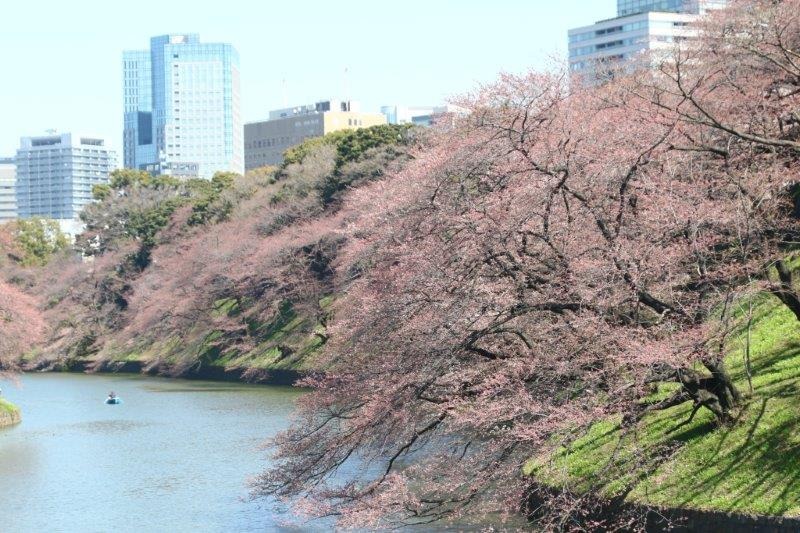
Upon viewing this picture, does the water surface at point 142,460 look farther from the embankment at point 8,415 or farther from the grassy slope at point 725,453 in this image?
the grassy slope at point 725,453

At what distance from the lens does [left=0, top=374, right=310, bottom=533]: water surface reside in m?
21.8

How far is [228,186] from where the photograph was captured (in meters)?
72.9

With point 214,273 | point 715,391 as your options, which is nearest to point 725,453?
point 715,391

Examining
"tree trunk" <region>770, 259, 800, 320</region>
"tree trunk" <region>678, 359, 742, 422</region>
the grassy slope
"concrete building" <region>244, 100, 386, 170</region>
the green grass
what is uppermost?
"concrete building" <region>244, 100, 386, 170</region>

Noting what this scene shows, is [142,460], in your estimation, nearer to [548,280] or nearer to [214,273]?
[548,280]

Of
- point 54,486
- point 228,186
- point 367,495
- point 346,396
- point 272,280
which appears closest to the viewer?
point 367,495

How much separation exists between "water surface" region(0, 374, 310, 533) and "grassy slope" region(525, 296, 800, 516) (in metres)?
5.57

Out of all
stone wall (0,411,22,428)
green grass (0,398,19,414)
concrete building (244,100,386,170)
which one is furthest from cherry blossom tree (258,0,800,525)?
concrete building (244,100,386,170)

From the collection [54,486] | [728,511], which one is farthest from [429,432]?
[54,486]

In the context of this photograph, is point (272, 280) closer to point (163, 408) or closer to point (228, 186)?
point (163, 408)

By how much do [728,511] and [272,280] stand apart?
39.2 meters

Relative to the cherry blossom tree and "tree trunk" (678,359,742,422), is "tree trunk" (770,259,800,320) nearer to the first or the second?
the cherry blossom tree

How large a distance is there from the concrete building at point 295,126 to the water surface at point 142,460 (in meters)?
95.8

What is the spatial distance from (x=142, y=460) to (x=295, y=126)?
392ft
